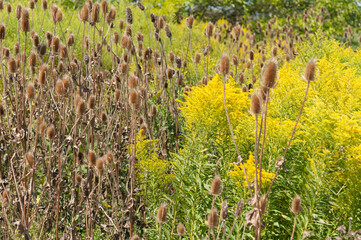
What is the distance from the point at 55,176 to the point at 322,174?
5.06 feet

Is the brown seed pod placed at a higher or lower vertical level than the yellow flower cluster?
higher

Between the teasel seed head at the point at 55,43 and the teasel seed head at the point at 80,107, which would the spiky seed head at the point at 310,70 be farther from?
the teasel seed head at the point at 55,43

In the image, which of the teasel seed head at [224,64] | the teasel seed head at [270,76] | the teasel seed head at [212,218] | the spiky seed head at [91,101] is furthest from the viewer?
the spiky seed head at [91,101]

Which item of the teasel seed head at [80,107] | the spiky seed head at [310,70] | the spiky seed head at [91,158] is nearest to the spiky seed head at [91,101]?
the teasel seed head at [80,107]

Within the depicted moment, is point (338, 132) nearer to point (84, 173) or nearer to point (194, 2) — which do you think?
point (84, 173)

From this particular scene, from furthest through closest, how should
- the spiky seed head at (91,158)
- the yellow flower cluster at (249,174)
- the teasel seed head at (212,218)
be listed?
the spiky seed head at (91,158) < the yellow flower cluster at (249,174) < the teasel seed head at (212,218)

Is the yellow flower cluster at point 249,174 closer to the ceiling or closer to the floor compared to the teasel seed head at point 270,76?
closer to the floor

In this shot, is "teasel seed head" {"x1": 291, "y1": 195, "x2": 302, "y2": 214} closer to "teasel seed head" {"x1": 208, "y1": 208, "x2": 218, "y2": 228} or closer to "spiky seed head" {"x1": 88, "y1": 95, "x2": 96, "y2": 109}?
"teasel seed head" {"x1": 208, "y1": 208, "x2": 218, "y2": 228}

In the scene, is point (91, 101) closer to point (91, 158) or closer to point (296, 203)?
point (91, 158)

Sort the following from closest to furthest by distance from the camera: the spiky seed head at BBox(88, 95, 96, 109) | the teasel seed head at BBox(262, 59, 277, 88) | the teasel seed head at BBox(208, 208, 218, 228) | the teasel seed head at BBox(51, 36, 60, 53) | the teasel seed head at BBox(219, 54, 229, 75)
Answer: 1. the teasel seed head at BBox(262, 59, 277, 88)
2. the teasel seed head at BBox(208, 208, 218, 228)
3. the teasel seed head at BBox(219, 54, 229, 75)
4. the spiky seed head at BBox(88, 95, 96, 109)
5. the teasel seed head at BBox(51, 36, 60, 53)

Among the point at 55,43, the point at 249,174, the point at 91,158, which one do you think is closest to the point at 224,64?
the point at 249,174

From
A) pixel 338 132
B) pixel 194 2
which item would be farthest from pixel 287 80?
pixel 194 2

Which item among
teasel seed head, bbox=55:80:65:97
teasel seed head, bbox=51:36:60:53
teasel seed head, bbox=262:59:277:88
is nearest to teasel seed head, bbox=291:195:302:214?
teasel seed head, bbox=262:59:277:88

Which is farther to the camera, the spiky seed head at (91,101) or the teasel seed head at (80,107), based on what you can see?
the spiky seed head at (91,101)
